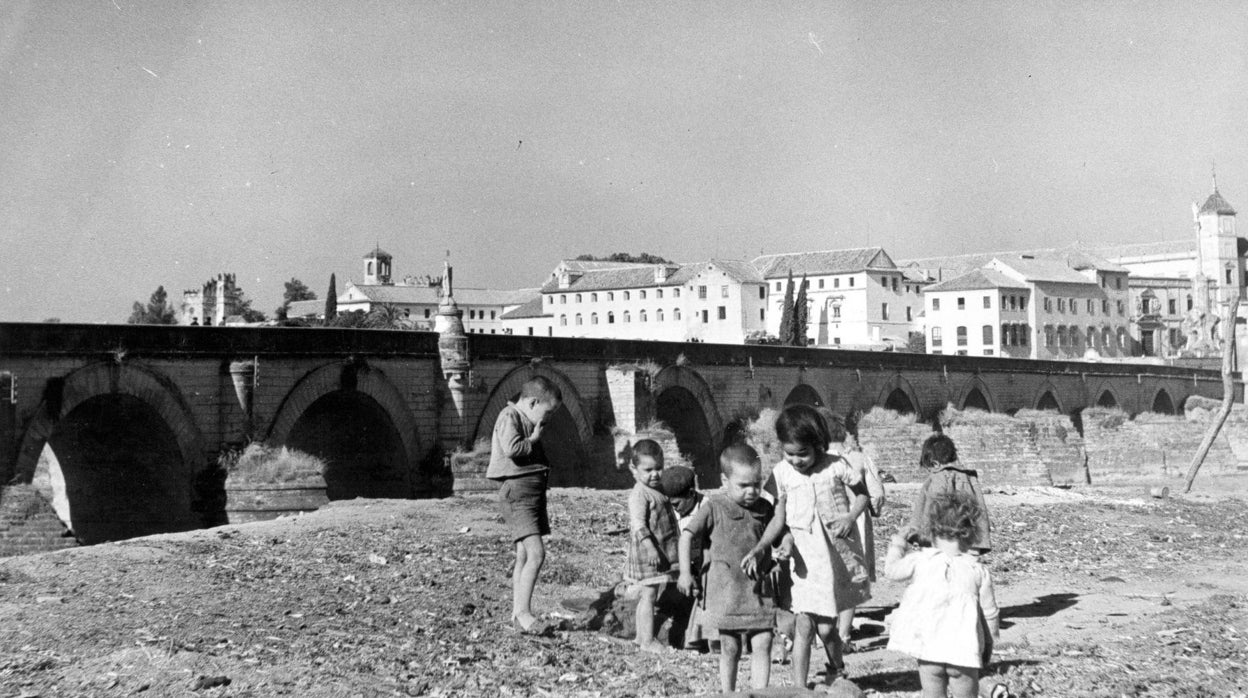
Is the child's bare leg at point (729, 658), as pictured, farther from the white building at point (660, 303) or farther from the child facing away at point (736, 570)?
the white building at point (660, 303)

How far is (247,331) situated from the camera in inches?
851

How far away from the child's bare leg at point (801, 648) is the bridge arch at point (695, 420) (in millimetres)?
25439

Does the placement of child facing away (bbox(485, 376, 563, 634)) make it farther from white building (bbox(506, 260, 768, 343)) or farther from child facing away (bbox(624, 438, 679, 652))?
white building (bbox(506, 260, 768, 343))

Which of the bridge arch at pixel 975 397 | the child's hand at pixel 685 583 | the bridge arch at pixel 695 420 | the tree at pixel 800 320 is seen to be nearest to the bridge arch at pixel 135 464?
the child's hand at pixel 685 583

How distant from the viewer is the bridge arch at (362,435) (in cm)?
2369

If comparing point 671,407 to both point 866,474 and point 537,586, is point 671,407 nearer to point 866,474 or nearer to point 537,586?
point 537,586

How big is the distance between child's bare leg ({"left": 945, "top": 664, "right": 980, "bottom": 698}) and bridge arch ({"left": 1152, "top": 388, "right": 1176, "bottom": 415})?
6122 centimetres

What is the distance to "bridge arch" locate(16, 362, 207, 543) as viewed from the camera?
20078 mm

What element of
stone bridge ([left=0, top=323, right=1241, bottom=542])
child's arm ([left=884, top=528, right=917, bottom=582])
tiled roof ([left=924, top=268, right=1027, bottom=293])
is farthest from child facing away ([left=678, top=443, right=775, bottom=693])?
tiled roof ([left=924, top=268, right=1027, bottom=293])

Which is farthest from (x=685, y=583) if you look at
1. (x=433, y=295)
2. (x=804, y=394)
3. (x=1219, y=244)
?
(x=1219, y=244)

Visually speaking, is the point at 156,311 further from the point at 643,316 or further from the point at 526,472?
the point at 526,472

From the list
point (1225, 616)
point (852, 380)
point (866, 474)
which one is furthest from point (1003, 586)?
point (852, 380)

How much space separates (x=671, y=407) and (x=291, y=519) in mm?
19957

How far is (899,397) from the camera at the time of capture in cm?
4459
